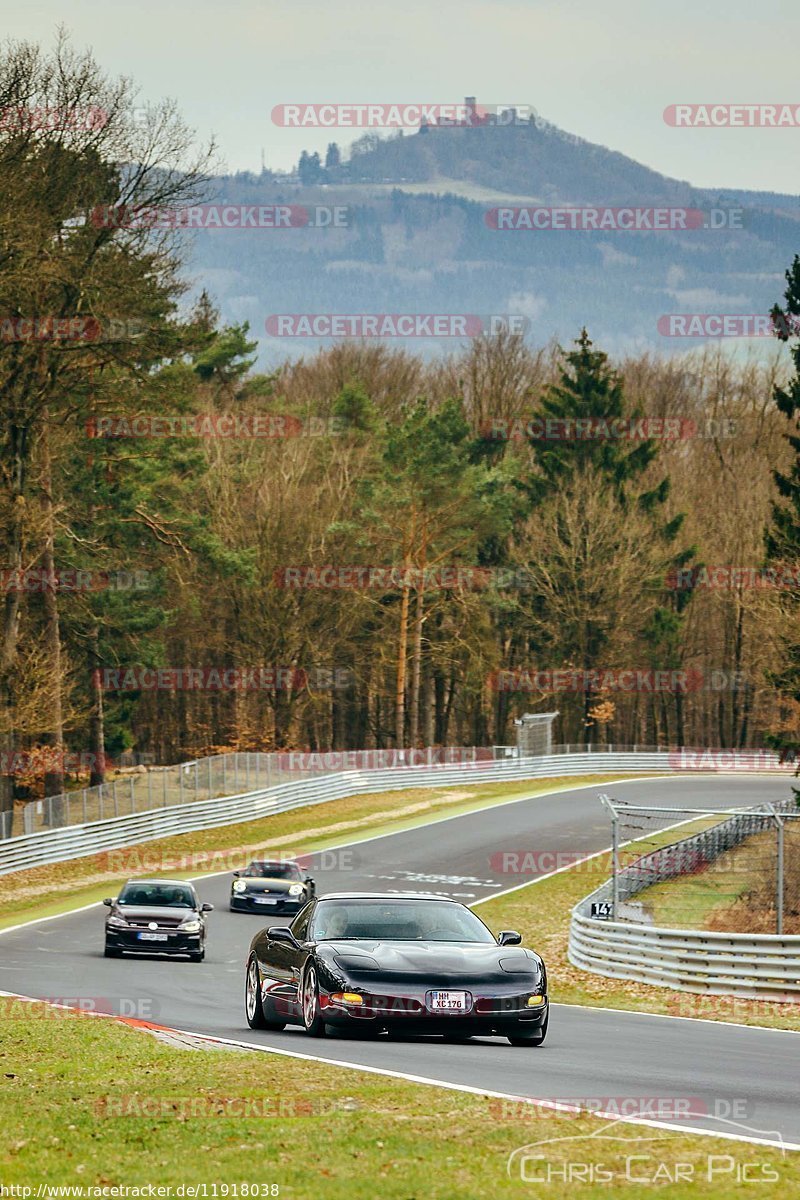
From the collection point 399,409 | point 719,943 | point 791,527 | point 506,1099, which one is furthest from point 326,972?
point 399,409

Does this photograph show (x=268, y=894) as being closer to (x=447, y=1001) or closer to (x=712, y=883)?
(x=712, y=883)

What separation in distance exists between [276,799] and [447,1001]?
42630mm

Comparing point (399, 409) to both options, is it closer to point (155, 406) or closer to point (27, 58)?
point (155, 406)

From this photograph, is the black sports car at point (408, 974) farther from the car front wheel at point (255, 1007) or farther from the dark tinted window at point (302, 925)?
the car front wheel at point (255, 1007)

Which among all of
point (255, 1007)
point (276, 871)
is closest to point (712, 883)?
point (276, 871)

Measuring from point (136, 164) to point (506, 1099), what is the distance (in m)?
40.1

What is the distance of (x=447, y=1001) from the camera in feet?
43.9

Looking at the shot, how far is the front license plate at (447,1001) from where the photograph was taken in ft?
43.8

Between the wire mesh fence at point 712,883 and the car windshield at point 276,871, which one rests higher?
the wire mesh fence at point 712,883

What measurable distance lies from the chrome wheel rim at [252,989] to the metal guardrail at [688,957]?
786cm

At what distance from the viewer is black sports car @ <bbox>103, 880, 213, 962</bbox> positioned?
26875 mm
